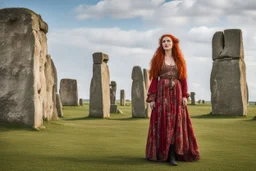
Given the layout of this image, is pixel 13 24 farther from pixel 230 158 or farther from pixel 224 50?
pixel 224 50

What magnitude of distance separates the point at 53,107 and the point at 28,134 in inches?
198

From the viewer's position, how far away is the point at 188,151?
6.12m

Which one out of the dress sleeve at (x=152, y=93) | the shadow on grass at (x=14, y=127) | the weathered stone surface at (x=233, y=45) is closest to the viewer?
the dress sleeve at (x=152, y=93)

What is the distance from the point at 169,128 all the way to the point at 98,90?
11.8 meters

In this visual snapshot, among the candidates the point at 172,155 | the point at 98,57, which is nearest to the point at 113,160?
→ the point at 172,155

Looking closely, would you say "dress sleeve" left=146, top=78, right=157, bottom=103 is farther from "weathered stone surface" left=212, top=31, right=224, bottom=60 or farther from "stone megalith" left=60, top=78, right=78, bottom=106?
"stone megalith" left=60, top=78, right=78, bottom=106

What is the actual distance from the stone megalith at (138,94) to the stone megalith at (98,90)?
1.39m

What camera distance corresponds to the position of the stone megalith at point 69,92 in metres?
27.2

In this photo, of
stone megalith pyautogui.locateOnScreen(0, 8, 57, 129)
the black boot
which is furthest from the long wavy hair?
stone megalith pyautogui.locateOnScreen(0, 8, 57, 129)

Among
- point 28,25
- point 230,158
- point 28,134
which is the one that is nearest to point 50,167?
point 230,158

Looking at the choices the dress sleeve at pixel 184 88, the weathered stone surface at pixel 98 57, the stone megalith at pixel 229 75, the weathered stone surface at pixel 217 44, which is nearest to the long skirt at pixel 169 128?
the dress sleeve at pixel 184 88

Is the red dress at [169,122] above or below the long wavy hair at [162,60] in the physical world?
below

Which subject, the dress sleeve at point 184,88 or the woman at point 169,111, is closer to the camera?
the woman at point 169,111

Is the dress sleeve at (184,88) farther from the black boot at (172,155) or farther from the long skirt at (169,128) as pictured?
the black boot at (172,155)
